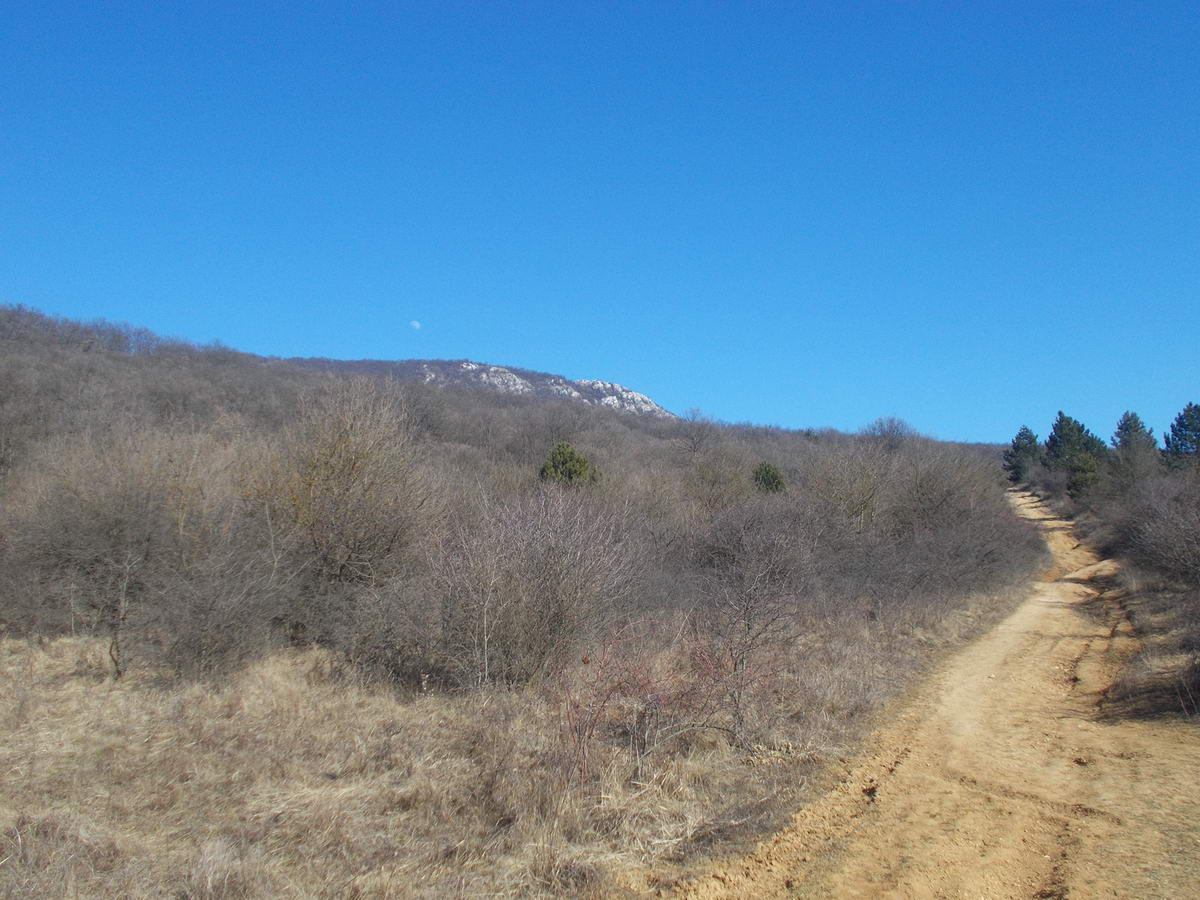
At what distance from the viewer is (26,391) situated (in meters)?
29.4

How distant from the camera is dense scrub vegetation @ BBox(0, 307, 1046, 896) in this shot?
6.48 m

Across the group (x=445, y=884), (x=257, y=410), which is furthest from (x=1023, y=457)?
(x=445, y=884)

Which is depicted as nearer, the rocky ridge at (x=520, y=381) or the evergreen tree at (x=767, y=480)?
the evergreen tree at (x=767, y=480)

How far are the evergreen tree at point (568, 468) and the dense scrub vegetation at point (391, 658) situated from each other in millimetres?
4877

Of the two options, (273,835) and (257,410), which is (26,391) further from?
(273,835)

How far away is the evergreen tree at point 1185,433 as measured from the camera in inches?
2085

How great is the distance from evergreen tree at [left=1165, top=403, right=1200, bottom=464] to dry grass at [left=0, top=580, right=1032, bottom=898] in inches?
2203

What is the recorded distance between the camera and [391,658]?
12.4m

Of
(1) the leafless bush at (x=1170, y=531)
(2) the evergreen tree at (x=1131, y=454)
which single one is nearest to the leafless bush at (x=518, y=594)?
(1) the leafless bush at (x=1170, y=531)

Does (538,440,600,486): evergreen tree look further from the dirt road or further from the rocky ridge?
the rocky ridge

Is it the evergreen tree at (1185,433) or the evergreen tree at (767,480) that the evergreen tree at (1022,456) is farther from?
the evergreen tree at (767,480)

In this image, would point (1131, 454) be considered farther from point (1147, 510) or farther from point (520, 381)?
point (520, 381)

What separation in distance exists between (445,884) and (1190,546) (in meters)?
22.7

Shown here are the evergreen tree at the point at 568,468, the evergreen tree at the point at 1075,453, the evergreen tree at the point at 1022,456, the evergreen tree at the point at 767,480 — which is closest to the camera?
the evergreen tree at the point at 568,468
